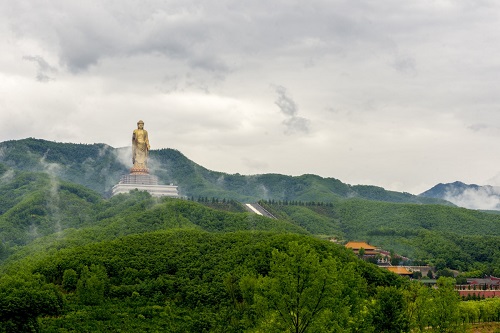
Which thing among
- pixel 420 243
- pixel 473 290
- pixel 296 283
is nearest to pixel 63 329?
pixel 296 283

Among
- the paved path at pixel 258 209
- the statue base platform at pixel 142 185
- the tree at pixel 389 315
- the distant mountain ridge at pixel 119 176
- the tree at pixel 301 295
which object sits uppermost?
the distant mountain ridge at pixel 119 176

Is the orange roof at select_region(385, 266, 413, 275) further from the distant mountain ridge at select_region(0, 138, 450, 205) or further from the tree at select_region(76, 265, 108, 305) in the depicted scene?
the distant mountain ridge at select_region(0, 138, 450, 205)

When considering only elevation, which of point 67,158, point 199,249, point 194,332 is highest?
point 67,158

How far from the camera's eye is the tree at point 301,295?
97.8 feet

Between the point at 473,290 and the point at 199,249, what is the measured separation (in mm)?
33849

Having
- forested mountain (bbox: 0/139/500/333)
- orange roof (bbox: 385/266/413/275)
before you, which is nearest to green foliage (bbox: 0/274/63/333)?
forested mountain (bbox: 0/139/500/333)

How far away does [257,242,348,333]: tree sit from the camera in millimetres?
29812

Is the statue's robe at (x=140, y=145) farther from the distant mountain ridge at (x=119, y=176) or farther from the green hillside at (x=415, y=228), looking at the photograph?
the distant mountain ridge at (x=119, y=176)

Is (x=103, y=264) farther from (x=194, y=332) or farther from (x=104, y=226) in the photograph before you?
(x=104, y=226)

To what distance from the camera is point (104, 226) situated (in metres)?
80.4

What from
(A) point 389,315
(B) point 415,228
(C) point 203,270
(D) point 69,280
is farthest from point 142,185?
(A) point 389,315

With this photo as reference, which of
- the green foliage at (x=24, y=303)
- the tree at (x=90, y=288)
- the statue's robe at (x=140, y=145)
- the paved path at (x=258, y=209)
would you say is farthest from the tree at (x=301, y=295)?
the paved path at (x=258, y=209)

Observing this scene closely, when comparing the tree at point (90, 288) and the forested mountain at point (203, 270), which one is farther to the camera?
the tree at point (90, 288)

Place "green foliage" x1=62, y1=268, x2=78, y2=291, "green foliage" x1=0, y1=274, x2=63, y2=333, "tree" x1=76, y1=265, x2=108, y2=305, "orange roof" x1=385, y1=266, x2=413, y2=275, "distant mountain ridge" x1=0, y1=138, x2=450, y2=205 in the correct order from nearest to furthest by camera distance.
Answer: "green foliage" x1=0, y1=274, x2=63, y2=333 → "tree" x1=76, y1=265, x2=108, y2=305 → "green foliage" x1=62, y1=268, x2=78, y2=291 → "orange roof" x1=385, y1=266, x2=413, y2=275 → "distant mountain ridge" x1=0, y1=138, x2=450, y2=205
